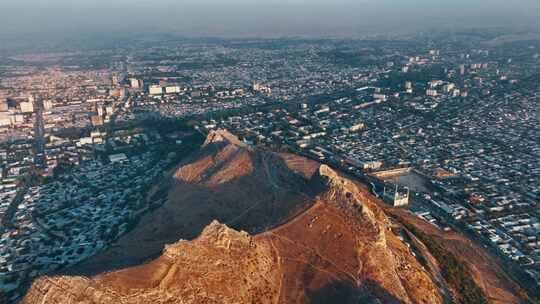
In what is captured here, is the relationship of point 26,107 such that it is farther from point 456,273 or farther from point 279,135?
point 456,273

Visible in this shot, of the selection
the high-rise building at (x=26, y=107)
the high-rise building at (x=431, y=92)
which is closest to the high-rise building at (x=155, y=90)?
the high-rise building at (x=26, y=107)

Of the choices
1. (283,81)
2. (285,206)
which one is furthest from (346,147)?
(283,81)

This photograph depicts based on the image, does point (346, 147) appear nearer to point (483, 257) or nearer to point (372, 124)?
point (372, 124)

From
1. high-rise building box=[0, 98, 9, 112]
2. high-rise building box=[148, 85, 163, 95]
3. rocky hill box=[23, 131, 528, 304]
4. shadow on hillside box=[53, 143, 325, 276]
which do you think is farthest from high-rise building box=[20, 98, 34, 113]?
rocky hill box=[23, 131, 528, 304]

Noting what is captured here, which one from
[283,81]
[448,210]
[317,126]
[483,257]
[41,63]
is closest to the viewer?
[483,257]

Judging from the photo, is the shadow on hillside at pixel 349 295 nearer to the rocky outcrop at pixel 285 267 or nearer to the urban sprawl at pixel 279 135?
the rocky outcrop at pixel 285 267

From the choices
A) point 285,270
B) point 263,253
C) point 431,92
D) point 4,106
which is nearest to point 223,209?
point 263,253
